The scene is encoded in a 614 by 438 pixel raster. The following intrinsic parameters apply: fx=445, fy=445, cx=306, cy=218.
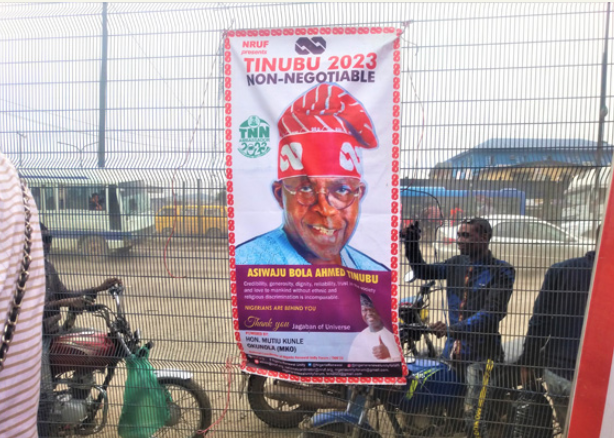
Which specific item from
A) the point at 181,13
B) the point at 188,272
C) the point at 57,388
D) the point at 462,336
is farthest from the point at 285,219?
the point at 57,388

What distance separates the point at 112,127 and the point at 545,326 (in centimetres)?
299

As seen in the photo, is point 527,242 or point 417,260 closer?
point 527,242

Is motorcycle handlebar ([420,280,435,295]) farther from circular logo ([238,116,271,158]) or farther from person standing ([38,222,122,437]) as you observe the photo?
person standing ([38,222,122,437])

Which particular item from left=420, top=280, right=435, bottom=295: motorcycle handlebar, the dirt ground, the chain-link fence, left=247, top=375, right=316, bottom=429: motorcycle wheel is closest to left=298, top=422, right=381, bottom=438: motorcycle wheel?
the chain-link fence

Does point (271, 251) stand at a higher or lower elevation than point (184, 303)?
higher

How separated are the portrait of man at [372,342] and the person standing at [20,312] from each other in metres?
1.74

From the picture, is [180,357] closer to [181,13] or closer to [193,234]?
[193,234]

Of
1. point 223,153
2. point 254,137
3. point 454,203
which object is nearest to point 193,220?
point 223,153

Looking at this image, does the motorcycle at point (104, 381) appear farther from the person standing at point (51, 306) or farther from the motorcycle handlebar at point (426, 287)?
the motorcycle handlebar at point (426, 287)

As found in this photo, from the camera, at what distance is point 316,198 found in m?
2.67

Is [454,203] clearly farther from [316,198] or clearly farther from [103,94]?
[103,94]

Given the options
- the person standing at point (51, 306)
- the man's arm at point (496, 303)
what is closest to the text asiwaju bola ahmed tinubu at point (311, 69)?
the man's arm at point (496, 303)

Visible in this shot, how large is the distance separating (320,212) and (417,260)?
0.66 m

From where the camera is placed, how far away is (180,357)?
3029 millimetres
